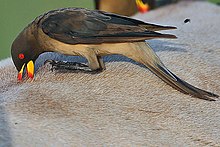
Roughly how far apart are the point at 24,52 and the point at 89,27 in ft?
0.55

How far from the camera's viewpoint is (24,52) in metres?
1.13

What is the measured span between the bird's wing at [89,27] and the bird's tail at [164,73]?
0.05 metres

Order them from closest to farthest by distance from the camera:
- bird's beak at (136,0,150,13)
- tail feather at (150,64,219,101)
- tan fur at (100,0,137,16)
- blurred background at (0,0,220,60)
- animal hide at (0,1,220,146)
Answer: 1. animal hide at (0,1,220,146)
2. tail feather at (150,64,219,101)
3. bird's beak at (136,0,150,13)
4. tan fur at (100,0,137,16)
5. blurred background at (0,0,220,60)

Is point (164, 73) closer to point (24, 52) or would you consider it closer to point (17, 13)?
point (24, 52)

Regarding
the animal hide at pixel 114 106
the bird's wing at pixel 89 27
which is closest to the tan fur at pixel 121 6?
the animal hide at pixel 114 106

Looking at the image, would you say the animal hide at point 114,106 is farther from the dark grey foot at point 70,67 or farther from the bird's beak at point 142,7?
the bird's beak at point 142,7

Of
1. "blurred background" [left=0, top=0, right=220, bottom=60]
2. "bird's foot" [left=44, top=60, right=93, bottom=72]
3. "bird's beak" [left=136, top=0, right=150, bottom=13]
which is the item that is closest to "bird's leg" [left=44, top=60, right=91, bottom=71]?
"bird's foot" [left=44, top=60, right=93, bottom=72]

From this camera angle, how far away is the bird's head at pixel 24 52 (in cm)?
113

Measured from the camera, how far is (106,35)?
1.12 m

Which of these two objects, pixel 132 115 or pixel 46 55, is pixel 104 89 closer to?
pixel 132 115

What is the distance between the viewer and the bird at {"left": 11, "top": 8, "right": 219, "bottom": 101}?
3.67 feet

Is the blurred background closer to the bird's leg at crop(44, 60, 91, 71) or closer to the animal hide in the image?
the animal hide

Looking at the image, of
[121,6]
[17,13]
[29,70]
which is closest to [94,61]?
[29,70]

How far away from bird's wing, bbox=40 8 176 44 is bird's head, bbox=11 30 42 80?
0.04 meters
